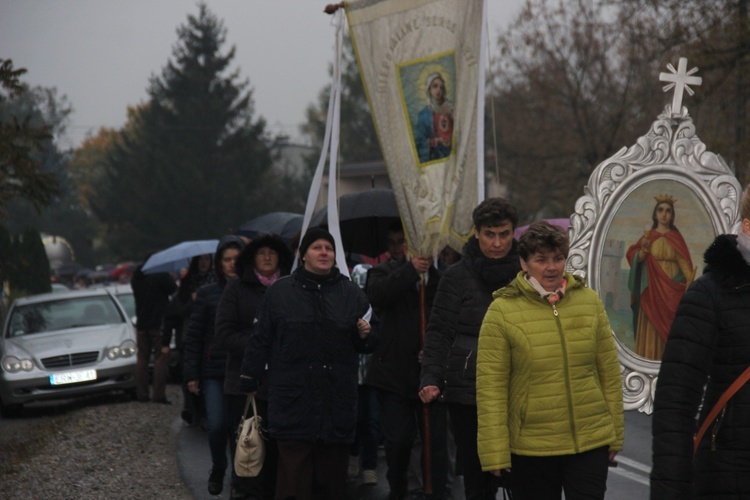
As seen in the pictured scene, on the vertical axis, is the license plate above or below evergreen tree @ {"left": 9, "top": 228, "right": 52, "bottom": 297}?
below

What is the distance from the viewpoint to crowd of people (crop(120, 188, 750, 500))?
138 inches

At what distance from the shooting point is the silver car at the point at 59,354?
15727 mm

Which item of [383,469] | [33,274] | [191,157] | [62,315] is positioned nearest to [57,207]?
[191,157]

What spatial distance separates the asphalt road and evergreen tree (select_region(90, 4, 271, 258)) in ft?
166

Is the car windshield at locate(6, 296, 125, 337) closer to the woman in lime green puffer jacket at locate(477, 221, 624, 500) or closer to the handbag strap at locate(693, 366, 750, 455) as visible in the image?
the woman in lime green puffer jacket at locate(477, 221, 624, 500)

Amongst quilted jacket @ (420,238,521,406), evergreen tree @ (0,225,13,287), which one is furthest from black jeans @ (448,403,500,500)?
evergreen tree @ (0,225,13,287)

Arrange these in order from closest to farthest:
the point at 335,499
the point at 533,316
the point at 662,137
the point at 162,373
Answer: the point at 533,316
the point at 335,499
the point at 662,137
the point at 162,373

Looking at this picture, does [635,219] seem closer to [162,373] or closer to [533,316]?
[533,316]

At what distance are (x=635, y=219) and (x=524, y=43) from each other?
3259 cm

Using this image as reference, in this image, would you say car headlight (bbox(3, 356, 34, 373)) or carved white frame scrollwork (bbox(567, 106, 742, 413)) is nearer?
carved white frame scrollwork (bbox(567, 106, 742, 413))

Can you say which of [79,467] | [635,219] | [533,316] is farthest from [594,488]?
[79,467]

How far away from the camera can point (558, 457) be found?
4961 millimetres

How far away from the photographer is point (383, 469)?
32.4ft

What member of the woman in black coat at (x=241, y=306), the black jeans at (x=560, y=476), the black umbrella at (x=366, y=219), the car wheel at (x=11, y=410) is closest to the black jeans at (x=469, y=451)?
the black jeans at (x=560, y=476)
